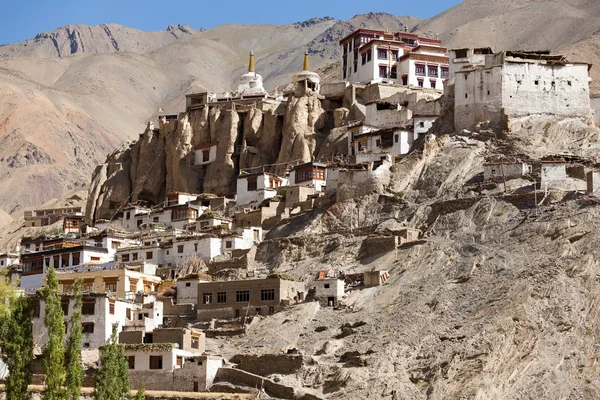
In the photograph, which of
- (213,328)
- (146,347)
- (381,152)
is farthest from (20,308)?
(381,152)

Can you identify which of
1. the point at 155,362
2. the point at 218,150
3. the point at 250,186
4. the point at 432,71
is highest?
the point at 432,71

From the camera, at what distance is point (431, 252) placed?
6128 centimetres

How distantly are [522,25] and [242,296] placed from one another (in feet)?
404

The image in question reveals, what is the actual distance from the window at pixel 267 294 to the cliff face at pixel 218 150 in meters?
22.9

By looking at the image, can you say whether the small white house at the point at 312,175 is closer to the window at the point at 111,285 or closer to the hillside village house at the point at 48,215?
the window at the point at 111,285

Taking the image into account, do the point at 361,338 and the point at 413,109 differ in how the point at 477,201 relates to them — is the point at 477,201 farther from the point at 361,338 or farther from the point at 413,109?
the point at 413,109

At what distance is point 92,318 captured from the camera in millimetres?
58719

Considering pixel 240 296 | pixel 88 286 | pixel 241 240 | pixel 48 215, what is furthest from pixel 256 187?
pixel 48 215

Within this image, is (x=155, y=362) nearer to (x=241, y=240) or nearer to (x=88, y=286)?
(x=88, y=286)

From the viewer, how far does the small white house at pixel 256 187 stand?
7812 centimetres

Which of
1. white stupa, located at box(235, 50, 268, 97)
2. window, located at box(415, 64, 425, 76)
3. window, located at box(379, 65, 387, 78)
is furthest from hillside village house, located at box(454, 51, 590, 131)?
white stupa, located at box(235, 50, 268, 97)

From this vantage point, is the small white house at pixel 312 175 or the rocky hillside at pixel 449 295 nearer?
the rocky hillside at pixel 449 295

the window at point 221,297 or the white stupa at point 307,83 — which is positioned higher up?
the white stupa at point 307,83

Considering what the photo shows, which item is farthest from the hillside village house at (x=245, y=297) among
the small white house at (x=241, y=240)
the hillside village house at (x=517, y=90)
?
the hillside village house at (x=517, y=90)
